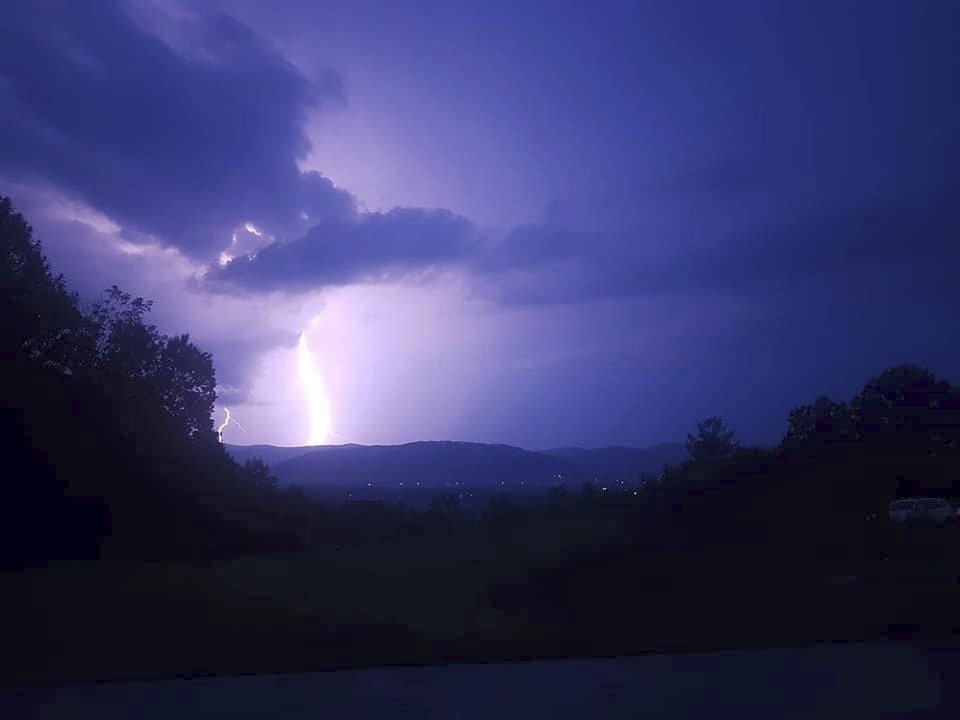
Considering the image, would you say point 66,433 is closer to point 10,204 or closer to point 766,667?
point 10,204

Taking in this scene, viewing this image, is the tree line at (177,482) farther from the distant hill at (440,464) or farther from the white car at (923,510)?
the distant hill at (440,464)

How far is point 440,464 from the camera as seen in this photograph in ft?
264

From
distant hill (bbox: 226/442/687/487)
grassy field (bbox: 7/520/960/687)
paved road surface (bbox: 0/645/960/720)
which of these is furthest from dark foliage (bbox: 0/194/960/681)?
distant hill (bbox: 226/442/687/487)

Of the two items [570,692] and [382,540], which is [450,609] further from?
[382,540]

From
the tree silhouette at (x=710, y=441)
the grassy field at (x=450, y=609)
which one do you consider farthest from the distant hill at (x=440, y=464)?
the grassy field at (x=450, y=609)

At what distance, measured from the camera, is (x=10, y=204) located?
23016mm

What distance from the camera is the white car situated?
2056 cm

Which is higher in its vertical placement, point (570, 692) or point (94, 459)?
point (94, 459)

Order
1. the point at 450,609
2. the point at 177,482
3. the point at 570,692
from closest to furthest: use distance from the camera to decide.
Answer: the point at 570,692 → the point at 450,609 → the point at 177,482

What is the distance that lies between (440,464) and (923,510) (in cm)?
6060

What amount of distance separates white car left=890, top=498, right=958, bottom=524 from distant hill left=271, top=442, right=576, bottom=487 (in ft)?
149

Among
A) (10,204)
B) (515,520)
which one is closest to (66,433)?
(10,204)

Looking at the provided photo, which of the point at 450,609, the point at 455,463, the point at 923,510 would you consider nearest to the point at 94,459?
the point at 450,609

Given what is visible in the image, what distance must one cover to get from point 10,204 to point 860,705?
23.8m
